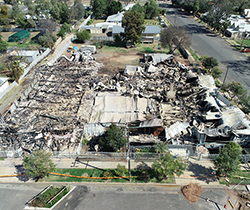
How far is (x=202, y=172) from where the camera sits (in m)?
20.8

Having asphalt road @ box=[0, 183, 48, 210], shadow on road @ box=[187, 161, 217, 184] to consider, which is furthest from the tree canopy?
shadow on road @ box=[187, 161, 217, 184]

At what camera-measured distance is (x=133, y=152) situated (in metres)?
22.6

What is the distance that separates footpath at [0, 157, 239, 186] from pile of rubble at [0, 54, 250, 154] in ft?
6.67

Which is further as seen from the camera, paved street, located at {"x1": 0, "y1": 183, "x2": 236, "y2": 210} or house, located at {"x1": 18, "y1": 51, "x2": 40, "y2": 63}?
house, located at {"x1": 18, "y1": 51, "x2": 40, "y2": 63}

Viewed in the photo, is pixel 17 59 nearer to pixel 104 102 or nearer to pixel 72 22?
pixel 104 102

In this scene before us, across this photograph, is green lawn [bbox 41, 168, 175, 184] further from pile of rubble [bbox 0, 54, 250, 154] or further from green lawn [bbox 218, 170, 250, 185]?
green lawn [bbox 218, 170, 250, 185]

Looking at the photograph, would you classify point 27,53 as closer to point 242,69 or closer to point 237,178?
point 237,178

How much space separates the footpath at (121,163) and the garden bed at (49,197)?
272cm

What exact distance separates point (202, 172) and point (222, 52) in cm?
4093

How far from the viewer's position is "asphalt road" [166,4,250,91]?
40.4 metres

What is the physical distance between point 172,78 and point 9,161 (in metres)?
28.8

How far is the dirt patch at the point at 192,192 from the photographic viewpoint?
18.4 meters

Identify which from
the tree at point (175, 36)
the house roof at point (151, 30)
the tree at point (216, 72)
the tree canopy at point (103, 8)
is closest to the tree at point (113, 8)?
the tree canopy at point (103, 8)

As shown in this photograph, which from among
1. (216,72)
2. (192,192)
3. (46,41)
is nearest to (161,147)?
(192,192)
